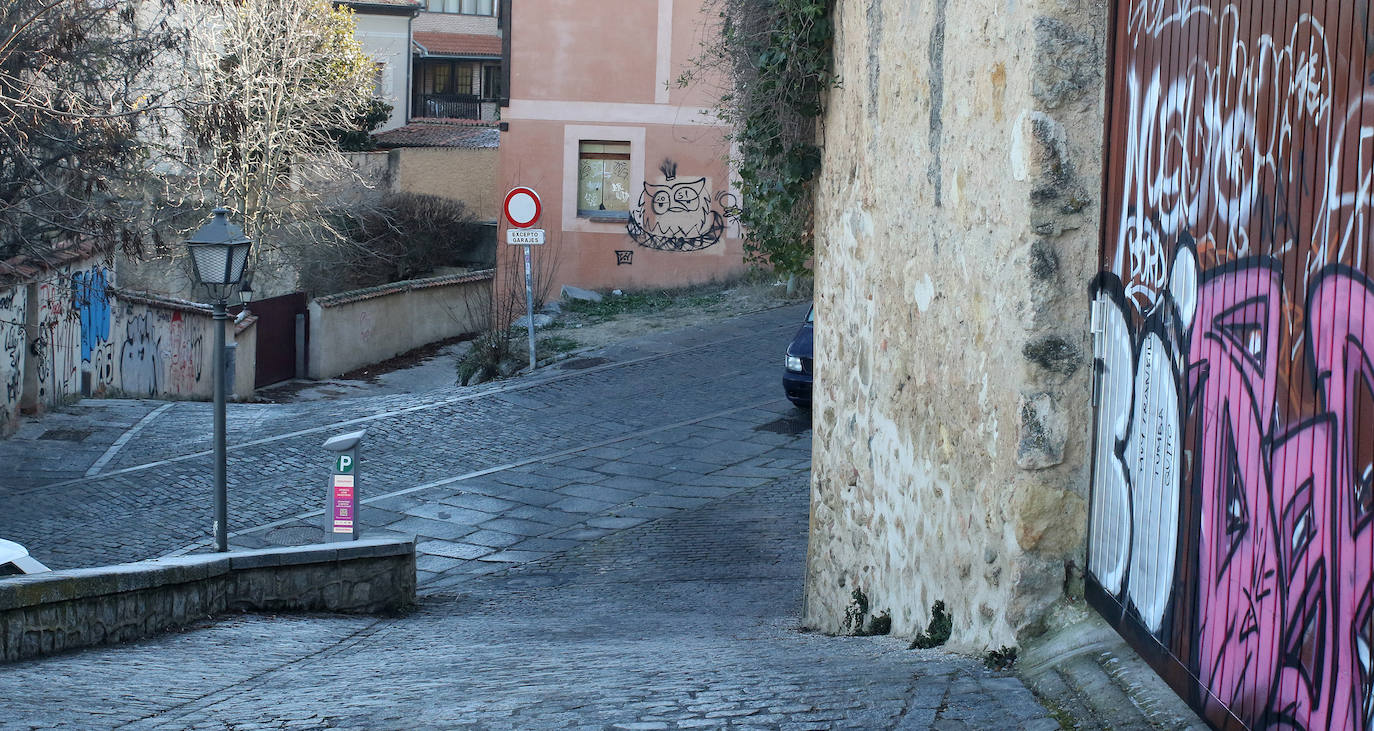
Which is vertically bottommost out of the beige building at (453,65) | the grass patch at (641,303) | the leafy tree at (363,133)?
the grass patch at (641,303)

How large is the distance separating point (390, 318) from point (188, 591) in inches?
662

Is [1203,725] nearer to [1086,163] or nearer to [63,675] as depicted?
[1086,163]

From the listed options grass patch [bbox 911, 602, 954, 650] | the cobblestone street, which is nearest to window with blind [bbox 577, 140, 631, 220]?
the cobblestone street

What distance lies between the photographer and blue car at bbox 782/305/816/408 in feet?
40.6

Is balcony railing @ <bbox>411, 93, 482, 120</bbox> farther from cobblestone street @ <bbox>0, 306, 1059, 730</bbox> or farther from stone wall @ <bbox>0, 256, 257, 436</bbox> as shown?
cobblestone street @ <bbox>0, 306, 1059, 730</bbox>

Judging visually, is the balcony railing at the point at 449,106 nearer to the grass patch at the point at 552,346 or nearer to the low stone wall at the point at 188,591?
the grass patch at the point at 552,346

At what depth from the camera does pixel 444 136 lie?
33.8 meters

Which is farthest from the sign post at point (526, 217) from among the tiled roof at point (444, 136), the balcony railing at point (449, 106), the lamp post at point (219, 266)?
the balcony railing at point (449, 106)

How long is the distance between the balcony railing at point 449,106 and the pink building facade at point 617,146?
24.4 meters

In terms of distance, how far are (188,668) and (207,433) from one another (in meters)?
8.72

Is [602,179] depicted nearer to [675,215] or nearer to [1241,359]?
[675,215]

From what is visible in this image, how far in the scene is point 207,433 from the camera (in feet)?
45.0

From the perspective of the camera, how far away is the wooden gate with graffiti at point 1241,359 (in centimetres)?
240

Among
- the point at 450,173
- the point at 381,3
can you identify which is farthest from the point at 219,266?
the point at 381,3
